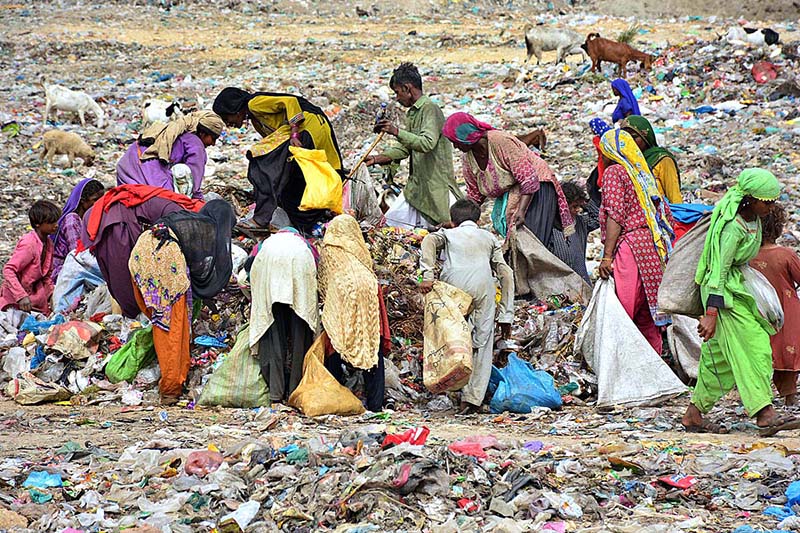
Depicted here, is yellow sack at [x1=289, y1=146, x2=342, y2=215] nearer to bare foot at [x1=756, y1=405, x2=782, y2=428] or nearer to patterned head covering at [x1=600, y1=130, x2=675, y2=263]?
patterned head covering at [x1=600, y1=130, x2=675, y2=263]

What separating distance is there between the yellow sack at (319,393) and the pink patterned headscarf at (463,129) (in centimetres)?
184

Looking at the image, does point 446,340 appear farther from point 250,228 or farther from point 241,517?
point 241,517

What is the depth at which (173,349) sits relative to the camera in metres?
5.46

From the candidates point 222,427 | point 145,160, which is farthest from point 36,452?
A: point 145,160

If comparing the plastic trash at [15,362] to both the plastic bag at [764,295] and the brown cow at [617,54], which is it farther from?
the brown cow at [617,54]

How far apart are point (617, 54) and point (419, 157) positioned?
8.46m

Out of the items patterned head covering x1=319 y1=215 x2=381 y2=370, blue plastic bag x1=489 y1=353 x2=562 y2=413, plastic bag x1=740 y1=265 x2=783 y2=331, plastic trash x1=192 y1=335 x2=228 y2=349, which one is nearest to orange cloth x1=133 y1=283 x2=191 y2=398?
plastic trash x1=192 y1=335 x2=228 y2=349

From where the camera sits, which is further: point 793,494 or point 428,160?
point 428,160

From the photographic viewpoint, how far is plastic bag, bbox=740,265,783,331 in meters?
4.48

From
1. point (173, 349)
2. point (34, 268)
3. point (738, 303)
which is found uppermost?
point (738, 303)

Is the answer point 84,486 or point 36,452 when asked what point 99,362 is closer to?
point 36,452

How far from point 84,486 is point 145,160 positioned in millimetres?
3134

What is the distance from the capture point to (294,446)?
13.3 feet

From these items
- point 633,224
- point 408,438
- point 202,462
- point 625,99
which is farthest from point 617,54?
point 202,462
